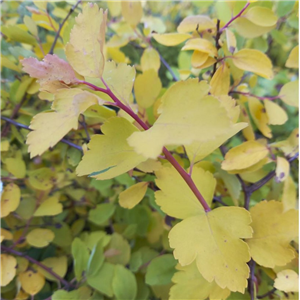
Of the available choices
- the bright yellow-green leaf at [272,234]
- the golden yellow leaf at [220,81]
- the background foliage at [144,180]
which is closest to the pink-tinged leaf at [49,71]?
the background foliage at [144,180]

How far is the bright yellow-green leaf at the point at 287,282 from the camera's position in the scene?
0.37 meters

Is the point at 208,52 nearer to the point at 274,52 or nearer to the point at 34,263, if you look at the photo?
the point at 34,263

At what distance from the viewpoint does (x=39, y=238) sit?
514 millimetres

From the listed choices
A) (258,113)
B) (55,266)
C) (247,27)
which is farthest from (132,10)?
(55,266)

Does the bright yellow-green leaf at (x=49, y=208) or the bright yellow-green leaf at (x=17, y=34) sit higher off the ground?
the bright yellow-green leaf at (x=17, y=34)

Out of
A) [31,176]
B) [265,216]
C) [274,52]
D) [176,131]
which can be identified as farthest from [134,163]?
[274,52]

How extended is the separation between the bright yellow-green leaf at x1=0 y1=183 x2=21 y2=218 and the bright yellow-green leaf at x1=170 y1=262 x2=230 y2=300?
30 centimetres

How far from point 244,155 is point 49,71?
0.32 m

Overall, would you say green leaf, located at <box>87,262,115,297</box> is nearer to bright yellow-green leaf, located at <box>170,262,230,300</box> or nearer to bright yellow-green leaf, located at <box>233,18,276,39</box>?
bright yellow-green leaf, located at <box>170,262,230,300</box>

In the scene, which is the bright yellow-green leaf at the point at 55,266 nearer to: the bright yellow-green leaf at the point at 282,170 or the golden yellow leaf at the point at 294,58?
the bright yellow-green leaf at the point at 282,170

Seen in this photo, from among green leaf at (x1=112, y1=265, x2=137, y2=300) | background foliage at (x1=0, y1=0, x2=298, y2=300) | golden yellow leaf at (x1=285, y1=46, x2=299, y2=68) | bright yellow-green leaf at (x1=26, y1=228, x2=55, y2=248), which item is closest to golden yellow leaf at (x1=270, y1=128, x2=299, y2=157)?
background foliage at (x1=0, y1=0, x2=298, y2=300)

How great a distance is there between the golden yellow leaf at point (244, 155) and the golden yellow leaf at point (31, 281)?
1.28ft

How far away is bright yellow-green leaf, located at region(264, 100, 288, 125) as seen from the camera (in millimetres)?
504

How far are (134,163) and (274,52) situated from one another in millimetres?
1090
